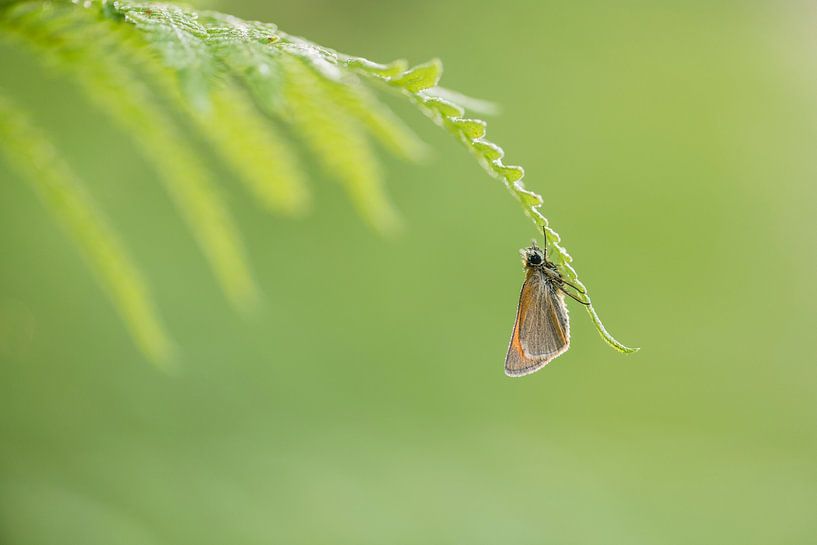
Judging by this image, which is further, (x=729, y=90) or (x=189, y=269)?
(x=729, y=90)

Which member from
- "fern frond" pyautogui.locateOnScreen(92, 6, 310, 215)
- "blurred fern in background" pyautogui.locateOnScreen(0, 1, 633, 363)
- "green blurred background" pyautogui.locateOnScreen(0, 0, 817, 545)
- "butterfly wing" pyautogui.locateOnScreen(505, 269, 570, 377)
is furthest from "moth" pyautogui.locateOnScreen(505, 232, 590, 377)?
"green blurred background" pyautogui.locateOnScreen(0, 0, 817, 545)

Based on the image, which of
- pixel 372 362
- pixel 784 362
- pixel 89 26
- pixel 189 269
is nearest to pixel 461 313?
pixel 372 362

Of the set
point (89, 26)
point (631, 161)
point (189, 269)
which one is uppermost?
point (631, 161)

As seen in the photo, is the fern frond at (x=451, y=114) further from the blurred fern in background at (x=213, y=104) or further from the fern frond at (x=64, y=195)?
the fern frond at (x=64, y=195)

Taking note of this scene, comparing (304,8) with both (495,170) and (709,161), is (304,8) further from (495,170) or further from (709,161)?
(495,170)

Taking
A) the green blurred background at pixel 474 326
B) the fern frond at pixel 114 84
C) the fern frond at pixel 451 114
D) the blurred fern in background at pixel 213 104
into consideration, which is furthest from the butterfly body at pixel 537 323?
the green blurred background at pixel 474 326
